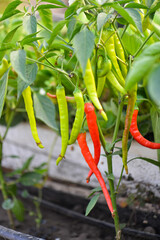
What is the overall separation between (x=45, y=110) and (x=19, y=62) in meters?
0.28

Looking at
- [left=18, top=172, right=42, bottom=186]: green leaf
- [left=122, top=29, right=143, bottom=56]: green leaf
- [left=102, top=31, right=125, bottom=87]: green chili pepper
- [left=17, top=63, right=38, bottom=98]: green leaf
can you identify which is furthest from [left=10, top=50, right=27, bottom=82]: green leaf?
[left=18, top=172, right=42, bottom=186]: green leaf

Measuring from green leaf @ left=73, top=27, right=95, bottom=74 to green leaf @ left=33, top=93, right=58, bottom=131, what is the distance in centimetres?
29

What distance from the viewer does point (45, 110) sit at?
0.77m

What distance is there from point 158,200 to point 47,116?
42cm

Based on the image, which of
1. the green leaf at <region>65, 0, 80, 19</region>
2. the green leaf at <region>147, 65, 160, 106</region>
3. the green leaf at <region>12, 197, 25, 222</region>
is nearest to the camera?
the green leaf at <region>147, 65, 160, 106</region>

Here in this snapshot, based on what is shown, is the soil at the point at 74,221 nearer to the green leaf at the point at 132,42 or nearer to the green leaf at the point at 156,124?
the green leaf at the point at 156,124

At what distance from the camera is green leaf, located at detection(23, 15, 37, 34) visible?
1.88ft

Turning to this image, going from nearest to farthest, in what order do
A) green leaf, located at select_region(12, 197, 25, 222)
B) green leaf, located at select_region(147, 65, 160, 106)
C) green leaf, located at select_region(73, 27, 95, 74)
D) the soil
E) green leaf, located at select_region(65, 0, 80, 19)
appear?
green leaf, located at select_region(147, 65, 160, 106), green leaf, located at select_region(73, 27, 95, 74), green leaf, located at select_region(65, 0, 80, 19), the soil, green leaf, located at select_region(12, 197, 25, 222)

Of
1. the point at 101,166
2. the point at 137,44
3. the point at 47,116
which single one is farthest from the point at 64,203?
the point at 137,44

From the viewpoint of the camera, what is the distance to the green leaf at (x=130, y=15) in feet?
1.66

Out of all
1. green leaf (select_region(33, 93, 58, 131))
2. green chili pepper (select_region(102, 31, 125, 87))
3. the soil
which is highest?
green chili pepper (select_region(102, 31, 125, 87))

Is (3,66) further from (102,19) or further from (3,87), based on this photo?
(102,19)

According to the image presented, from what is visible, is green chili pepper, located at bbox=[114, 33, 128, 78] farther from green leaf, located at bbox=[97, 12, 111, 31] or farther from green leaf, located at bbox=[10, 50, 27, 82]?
green leaf, located at bbox=[10, 50, 27, 82]

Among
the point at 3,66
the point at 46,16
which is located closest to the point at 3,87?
the point at 3,66
